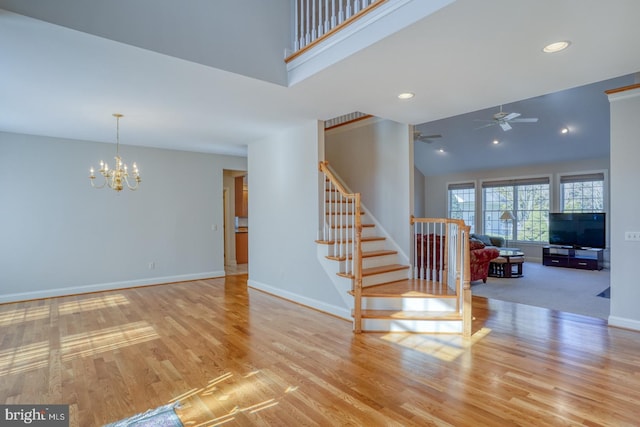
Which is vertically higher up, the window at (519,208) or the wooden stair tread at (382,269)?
the window at (519,208)

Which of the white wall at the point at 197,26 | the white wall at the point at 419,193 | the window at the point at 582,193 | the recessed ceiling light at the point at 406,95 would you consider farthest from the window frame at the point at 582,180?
the white wall at the point at 197,26

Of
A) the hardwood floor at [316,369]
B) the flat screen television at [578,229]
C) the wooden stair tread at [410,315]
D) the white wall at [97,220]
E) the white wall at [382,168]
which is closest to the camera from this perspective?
the hardwood floor at [316,369]

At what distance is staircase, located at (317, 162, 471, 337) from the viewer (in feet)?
12.1

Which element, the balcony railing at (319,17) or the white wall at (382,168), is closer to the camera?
the balcony railing at (319,17)

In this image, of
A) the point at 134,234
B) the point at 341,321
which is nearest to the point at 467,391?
the point at 341,321

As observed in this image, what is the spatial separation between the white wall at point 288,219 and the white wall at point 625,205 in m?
3.10

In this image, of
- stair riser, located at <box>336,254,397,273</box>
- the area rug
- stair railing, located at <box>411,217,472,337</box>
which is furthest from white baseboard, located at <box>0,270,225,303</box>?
the area rug

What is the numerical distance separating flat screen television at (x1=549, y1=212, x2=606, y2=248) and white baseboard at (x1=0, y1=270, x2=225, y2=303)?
8.40 meters

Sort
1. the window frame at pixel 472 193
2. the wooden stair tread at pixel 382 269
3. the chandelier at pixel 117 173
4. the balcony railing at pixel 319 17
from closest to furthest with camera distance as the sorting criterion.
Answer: the balcony railing at pixel 319 17 → the wooden stair tread at pixel 382 269 → the chandelier at pixel 117 173 → the window frame at pixel 472 193

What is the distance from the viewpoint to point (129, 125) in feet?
15.7

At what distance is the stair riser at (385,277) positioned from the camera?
441 cm

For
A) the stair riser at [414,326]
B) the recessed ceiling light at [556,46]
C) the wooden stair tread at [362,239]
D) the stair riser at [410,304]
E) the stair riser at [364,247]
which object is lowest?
the stair riser at [414,326]

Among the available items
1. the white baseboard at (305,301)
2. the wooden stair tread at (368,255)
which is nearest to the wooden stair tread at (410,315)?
the white baseboard at (305,301)

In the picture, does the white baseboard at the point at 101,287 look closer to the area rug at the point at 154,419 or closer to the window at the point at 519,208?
the area rug at the point at 154,419
